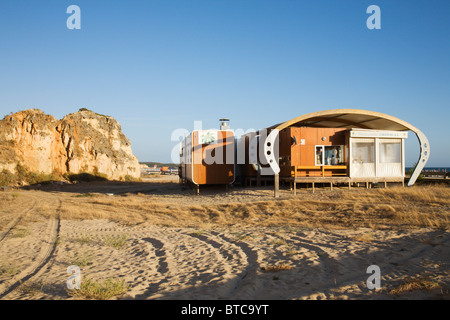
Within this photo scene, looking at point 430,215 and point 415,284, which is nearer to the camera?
point 415,284

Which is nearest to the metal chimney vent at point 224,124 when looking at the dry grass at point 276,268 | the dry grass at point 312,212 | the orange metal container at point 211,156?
the orange metal container at point 211,156

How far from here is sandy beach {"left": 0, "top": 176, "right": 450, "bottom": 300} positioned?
197 inches

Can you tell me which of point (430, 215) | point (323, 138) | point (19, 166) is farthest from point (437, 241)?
point (19, 166)

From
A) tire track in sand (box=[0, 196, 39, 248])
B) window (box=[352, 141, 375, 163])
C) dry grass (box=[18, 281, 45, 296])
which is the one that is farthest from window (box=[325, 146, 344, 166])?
dry grass (box=[18, 281, 45, 296])

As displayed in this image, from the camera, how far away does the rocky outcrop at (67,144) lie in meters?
29.6

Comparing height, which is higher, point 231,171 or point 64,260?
point 231,171

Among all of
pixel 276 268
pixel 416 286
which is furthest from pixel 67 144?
pixel 416 286

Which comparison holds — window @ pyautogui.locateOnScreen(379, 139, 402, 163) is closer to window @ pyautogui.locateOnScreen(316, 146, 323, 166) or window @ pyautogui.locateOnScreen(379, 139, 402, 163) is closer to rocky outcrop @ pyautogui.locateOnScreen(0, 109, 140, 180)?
window @ pyautogui.locateOnScreen(316, 146, 323, 166)

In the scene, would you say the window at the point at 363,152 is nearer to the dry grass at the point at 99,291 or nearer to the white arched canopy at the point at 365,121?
the white arched canopy at the point at 365,121

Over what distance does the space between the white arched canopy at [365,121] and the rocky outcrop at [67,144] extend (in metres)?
24.3

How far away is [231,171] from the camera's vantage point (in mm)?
20266

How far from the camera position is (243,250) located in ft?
24.3

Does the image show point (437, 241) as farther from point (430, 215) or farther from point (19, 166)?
point (19, 166)
